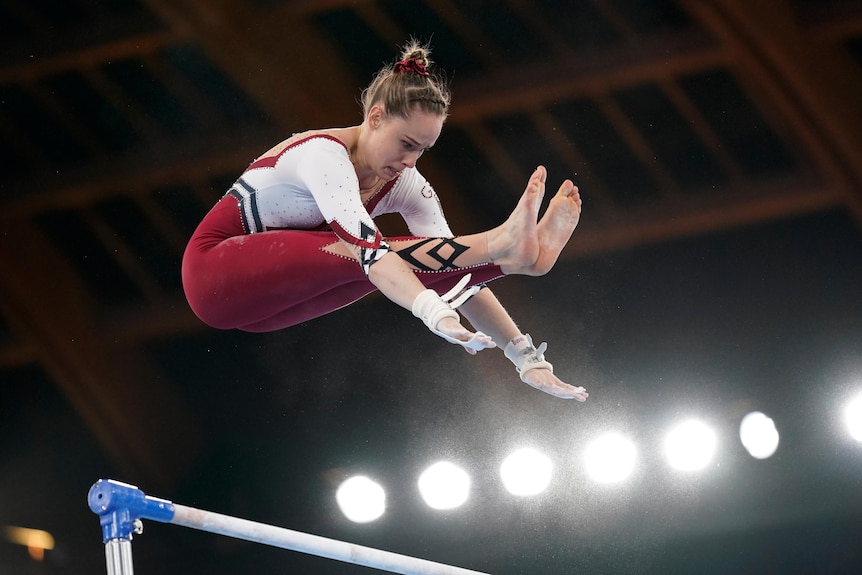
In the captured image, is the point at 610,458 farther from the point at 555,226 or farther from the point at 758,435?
the point at 555,226

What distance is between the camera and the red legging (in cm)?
291

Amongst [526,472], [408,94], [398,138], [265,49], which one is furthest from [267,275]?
[526,472]

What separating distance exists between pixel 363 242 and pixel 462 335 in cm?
44

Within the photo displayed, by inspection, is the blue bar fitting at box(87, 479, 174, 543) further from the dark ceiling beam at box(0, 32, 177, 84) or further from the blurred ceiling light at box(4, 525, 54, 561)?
the blurred ceiling light at box(4, 525, 54, 561)

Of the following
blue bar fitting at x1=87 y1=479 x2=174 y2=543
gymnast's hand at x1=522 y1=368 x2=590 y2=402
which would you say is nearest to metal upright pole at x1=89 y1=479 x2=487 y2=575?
blue bar fitting at x1=87 y1=479 x2=174 y2=543

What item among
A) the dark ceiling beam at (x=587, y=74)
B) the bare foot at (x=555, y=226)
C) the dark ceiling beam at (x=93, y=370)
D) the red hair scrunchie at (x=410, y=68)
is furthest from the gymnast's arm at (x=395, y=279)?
the dark ceiling beam at (x=93, y=370)

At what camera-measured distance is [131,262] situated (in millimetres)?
5949

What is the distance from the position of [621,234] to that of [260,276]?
123 inches

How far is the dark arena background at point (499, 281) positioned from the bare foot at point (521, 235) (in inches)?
105

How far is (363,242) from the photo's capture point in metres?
2.77

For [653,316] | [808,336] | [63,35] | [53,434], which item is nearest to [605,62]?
[653,316]

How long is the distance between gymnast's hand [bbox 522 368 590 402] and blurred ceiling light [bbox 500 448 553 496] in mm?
2713

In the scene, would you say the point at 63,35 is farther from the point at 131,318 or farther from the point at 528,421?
the point at 528,421

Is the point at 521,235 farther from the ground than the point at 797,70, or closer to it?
closer to it
